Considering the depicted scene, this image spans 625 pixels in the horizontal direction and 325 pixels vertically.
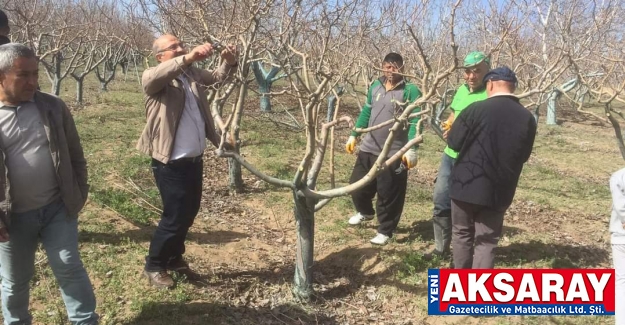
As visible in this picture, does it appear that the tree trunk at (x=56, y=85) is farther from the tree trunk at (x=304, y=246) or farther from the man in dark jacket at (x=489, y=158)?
the man in dark jacket at (x=489, y=158)

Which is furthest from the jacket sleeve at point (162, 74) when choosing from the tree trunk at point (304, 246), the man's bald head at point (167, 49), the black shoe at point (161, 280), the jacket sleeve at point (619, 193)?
the jacket sleeve at point (619, 193)

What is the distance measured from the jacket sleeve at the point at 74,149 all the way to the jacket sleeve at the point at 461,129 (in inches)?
85.4

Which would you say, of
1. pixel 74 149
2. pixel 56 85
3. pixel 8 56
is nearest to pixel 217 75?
pixel 74 149

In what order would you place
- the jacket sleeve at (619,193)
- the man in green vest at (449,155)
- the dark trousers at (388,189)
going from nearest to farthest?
1. the jacket sleeve at (619,193)
2. the man in green vest at (449,155)
3. the dark trousers at (388,189)

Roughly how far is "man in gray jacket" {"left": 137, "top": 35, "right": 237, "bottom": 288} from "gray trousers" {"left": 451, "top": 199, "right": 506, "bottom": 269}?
1.71m

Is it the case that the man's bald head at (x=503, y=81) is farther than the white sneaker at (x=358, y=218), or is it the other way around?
Result: the white sneaker at (x=358, y=218)

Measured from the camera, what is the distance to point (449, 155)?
11.2 ft

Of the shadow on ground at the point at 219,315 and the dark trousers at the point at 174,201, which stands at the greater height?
the dark trousers at the point at 174,201

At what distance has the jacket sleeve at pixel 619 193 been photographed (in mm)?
2438

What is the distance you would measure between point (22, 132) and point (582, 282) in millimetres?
3411

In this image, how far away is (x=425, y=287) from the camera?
3387 millimetres

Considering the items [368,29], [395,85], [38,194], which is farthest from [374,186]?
[368,29]

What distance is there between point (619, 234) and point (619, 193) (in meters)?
0.24

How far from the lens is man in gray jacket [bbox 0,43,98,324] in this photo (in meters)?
1.97
